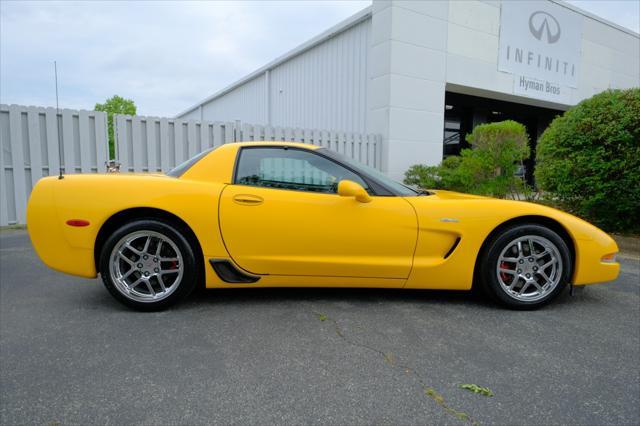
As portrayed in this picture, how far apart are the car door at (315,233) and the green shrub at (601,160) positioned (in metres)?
4.22

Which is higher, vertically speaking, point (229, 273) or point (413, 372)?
point (229, 273)

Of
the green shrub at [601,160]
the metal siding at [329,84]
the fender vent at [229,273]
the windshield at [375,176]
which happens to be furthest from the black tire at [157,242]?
the metal siding at [329,84]

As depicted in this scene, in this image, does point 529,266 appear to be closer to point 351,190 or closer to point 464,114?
point 351,190

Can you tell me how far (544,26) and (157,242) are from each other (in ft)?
41.3

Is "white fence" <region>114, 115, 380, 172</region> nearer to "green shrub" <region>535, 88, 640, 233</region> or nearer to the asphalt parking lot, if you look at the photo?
"green shrub" <region>535, 88, 640, 233</region>

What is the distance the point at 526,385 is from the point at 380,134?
310 inches

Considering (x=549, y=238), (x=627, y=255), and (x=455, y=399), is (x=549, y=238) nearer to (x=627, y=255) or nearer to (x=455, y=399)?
(x=455, y=399)

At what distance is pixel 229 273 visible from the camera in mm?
2900

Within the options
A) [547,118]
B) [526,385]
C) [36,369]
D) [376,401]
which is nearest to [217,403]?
[376,401]

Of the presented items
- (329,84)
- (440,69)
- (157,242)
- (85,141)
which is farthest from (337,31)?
(157,242)

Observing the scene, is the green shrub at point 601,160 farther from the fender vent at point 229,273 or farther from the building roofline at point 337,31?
the building roofline at point 337,31

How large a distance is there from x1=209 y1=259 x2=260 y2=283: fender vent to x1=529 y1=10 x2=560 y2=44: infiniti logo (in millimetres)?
11726

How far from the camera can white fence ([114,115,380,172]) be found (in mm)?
7449

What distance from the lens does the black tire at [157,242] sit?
9.12 ft
